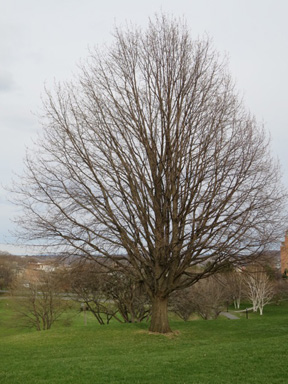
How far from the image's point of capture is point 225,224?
11.5m

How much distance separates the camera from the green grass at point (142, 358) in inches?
245

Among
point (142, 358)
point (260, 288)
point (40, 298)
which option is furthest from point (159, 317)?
point (260, 288)

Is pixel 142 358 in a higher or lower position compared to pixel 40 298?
higher

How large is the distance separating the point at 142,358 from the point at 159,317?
441 centimetres

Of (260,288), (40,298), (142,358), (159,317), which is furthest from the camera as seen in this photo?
(260,288)

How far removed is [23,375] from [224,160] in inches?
309

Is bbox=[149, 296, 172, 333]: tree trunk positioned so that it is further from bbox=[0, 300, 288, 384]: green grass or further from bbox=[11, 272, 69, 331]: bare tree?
bbox=[11, 272, 69, 331]: bare tree

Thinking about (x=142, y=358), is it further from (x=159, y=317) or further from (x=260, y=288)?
(x=260, y=288)

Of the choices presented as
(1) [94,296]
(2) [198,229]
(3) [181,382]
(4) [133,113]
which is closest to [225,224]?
(2) [198,229]

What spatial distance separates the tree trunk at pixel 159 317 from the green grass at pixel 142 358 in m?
0.36

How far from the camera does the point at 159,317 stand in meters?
12.2

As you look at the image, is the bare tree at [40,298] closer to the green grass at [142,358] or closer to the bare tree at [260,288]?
the green grass at [142,358]

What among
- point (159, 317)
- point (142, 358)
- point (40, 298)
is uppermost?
point (159, 317)

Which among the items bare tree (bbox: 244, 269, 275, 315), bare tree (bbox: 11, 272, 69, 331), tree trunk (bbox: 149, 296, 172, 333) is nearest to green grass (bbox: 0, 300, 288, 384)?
tree trunk (bbox: 149, 296, 172, 333)
